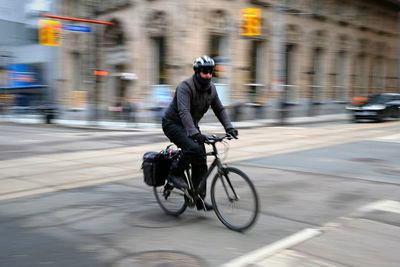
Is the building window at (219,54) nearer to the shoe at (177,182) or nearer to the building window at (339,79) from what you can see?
the building window at (339,79)

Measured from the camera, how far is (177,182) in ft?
16.6

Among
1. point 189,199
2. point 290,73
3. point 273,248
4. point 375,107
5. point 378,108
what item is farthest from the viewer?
point 290,73

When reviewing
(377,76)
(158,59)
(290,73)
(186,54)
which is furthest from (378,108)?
(377,76)

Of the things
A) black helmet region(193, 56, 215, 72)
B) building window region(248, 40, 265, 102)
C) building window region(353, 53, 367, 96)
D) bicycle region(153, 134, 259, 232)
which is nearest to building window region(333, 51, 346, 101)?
building window region(353, 53, 367, 96)

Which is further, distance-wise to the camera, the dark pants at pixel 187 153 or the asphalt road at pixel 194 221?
the dark pants at pixel 187 153

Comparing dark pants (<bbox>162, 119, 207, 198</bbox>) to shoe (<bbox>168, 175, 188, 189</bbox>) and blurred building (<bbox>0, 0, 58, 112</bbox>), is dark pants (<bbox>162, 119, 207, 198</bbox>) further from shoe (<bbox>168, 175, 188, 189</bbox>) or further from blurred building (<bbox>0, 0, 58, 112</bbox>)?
blurred building (<bbox>0, 0, 58, 112</bbox>)

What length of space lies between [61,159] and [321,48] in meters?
25.6

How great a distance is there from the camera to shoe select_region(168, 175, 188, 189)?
498 cm

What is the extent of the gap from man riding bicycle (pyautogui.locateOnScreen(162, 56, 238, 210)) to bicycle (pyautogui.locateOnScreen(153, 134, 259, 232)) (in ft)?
0.31

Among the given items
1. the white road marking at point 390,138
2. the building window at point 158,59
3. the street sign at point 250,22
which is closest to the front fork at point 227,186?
the white road marking at point 390,138

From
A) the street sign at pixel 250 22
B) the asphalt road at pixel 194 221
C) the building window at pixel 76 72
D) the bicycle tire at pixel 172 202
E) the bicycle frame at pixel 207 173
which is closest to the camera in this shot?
the asphalt road at pixel 194 221

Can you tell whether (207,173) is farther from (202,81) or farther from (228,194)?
(202,81)

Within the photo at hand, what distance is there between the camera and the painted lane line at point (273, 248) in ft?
12.2

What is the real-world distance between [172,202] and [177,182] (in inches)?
14.9
